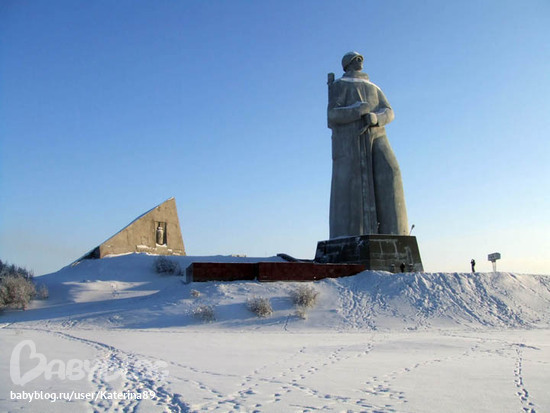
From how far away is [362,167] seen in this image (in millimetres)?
14547

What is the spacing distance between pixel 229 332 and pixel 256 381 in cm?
480

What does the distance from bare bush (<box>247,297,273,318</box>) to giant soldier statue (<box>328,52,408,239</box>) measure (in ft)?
15.9

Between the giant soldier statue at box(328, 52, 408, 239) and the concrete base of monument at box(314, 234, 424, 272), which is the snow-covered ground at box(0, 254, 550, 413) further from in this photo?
the giant soldier statue at box(328, 52, 408, 239)

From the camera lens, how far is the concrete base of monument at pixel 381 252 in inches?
526

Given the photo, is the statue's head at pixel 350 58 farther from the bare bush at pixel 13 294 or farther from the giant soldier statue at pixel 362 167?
the bare bush at pixel 13 294

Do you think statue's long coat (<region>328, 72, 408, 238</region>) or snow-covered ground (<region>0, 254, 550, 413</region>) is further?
statue's long coat (<region>328, 72, 408, 238</region>)

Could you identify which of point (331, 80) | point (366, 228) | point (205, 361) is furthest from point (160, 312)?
point (331, 80)

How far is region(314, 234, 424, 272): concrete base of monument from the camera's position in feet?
43.8

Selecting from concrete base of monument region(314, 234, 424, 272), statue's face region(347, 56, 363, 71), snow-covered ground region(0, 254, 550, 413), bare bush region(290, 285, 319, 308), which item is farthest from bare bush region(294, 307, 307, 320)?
statue's face region(347, 56, 363, 71)

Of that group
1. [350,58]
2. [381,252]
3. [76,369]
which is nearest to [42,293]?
[381,252]

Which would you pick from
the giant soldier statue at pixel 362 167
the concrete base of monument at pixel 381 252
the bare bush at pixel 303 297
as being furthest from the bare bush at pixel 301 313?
the giant soldier statue at pixel 362 167

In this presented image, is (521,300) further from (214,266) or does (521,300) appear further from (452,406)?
(452,406)

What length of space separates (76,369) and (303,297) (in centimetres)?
625

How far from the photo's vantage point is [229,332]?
8.97 metres
